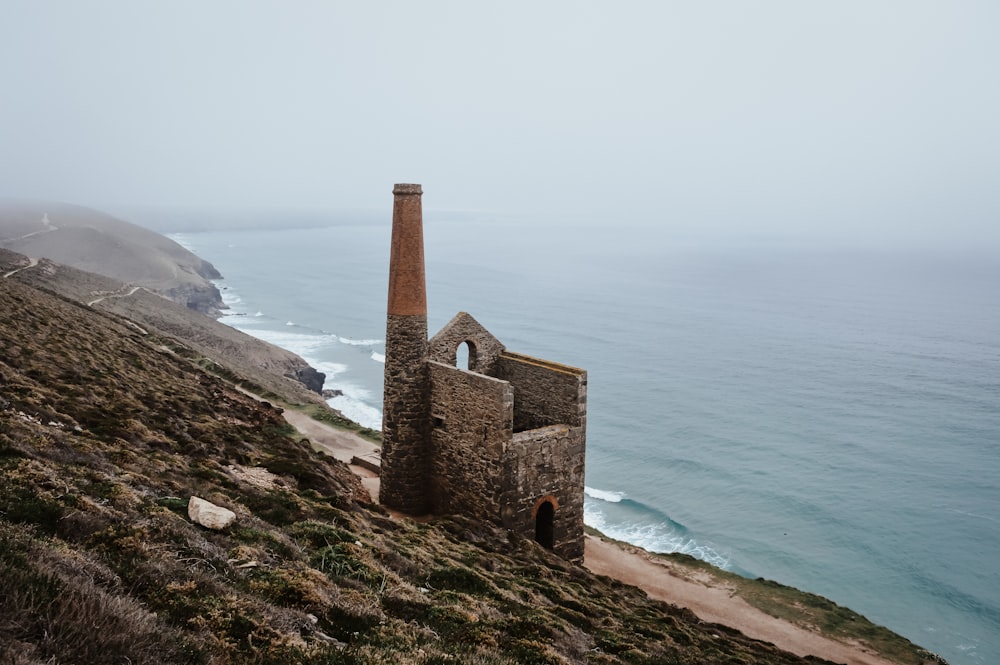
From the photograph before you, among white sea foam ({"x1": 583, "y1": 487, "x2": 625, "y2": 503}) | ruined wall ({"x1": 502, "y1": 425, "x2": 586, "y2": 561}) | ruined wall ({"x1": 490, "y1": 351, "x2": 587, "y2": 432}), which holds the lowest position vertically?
white sea foam ({"x1": 583, "y1": 487, "x2": 625, "y2": 503})

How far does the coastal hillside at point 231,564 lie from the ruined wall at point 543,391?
4328mm

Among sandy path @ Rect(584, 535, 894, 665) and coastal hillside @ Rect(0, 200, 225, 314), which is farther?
coastal hillside @ Rect(0, 200, 225, 314)

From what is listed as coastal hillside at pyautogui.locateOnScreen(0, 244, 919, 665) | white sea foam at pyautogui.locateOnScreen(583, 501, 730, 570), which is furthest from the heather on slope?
white sea foam at pyautogui.locateOnScreen(583, 501, 730, 570)

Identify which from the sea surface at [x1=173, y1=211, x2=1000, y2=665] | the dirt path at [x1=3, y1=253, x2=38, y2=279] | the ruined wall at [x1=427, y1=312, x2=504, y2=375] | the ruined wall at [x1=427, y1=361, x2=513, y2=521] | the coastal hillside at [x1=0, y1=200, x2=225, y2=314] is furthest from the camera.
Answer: the coastal hillside at [x1=0, y1=200, x2=225, y2=314]

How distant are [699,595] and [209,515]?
1918 cm

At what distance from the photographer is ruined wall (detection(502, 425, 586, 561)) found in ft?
65.2

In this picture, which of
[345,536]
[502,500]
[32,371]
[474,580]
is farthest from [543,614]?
[32,371]

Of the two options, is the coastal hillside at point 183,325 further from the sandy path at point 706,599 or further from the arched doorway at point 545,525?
the arched doorway at point 545,525

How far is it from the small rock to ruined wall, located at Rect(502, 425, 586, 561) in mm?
9589

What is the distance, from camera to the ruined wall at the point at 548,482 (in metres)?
19.9

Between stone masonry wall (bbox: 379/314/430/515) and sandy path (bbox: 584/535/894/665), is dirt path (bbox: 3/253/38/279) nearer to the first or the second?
stone masonry wall (bbox: 379/314/430/515)

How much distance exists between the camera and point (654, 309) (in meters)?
109

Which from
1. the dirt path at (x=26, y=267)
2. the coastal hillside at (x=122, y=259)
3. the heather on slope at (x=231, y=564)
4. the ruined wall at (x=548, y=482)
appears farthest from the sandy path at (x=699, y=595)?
the coastal hillside at (x=122, y=259)

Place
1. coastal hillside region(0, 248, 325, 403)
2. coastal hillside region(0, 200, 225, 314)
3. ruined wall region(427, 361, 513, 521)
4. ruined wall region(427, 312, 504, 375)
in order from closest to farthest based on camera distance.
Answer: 1. ruined wall region(427, 361, 513, 521)
2. ruined wall region(427, 312, 504, 375)
3. coastal hillside region(0, 248, 325, 403)
4. coastal hillside region(0, 200, 225, 314)
